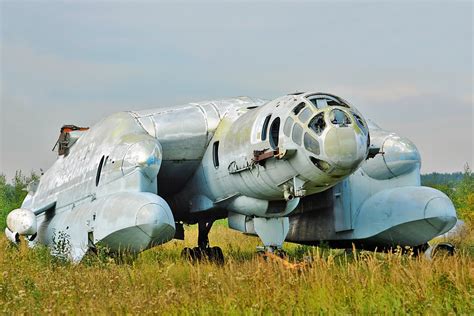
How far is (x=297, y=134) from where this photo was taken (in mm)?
11859

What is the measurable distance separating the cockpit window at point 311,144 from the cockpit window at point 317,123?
15 cm

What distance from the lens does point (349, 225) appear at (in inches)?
613

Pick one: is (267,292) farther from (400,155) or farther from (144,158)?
(400,155)

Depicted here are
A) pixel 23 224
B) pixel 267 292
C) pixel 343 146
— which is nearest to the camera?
pixel 267 292

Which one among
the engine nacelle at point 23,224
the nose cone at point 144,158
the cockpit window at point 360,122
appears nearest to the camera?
the cockpit window at point 360,122

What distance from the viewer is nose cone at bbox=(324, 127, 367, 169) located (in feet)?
37.2

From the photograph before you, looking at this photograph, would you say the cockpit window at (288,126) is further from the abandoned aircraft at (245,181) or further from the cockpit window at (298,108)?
the cockpit window at (298,108)

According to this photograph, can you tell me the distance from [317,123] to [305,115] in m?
0.27

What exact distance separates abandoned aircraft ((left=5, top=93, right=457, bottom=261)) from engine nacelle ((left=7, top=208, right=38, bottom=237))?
1.0 inches

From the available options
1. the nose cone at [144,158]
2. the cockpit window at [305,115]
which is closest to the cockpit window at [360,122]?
the cockpit window at [305,115]

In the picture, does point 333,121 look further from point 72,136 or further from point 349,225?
point 72,136

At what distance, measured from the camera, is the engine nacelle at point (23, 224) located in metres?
16.8

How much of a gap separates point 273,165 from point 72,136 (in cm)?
866

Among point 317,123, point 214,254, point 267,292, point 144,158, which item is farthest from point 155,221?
point 214,254
